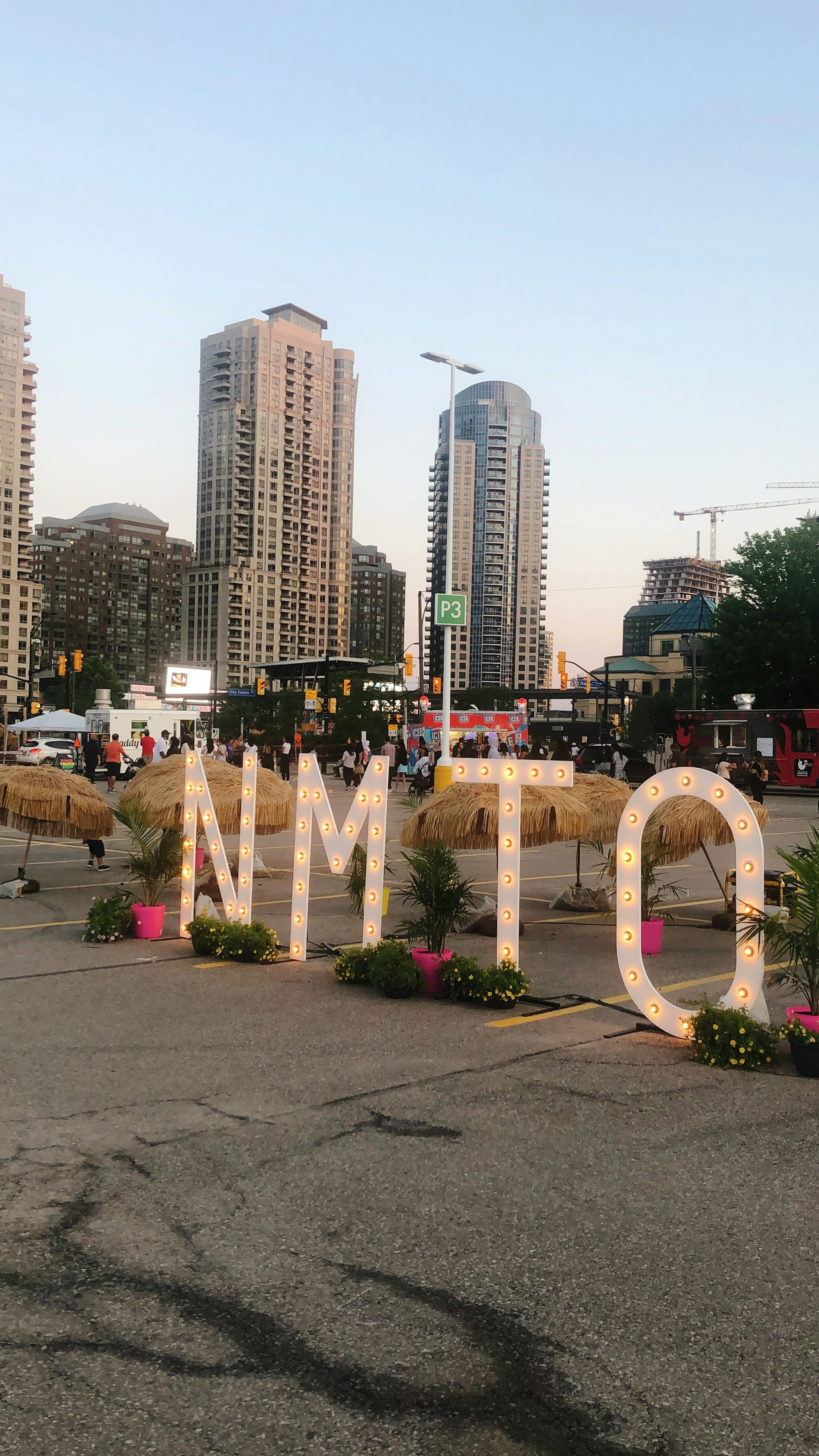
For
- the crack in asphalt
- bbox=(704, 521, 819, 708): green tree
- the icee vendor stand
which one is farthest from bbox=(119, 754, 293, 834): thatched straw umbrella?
bbox=(704, 521, 819, 708): green tree

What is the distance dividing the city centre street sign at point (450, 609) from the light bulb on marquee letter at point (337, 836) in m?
19.0

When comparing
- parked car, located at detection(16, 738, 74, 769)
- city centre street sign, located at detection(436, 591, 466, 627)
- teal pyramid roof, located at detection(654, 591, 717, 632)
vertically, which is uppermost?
teal pyramid roof, located at detection(654, 591, 717, 632)

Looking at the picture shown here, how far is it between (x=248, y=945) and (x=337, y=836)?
4.99ft

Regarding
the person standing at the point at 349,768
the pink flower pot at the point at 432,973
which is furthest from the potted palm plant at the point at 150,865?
the person standing at the point at 349,768

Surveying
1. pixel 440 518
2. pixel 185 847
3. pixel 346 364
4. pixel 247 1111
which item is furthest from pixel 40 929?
pixel 346 364

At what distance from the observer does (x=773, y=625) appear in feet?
179

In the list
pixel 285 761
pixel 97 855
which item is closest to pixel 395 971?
pixel 97 855

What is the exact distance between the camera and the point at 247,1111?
22.2ft

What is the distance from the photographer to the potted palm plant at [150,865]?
40.9 feet

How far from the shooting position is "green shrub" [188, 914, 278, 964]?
11.3m

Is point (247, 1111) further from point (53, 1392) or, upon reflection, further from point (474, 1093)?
point (53, 1392)

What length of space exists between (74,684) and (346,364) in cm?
8879

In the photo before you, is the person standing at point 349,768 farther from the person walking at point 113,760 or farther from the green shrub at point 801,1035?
the green shrub at point 801,1035

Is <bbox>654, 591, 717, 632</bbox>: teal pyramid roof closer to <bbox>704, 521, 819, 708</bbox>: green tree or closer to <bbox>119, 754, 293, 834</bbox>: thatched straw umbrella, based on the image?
<bbox>704, 521, 819, 708</bbox>: green tree
